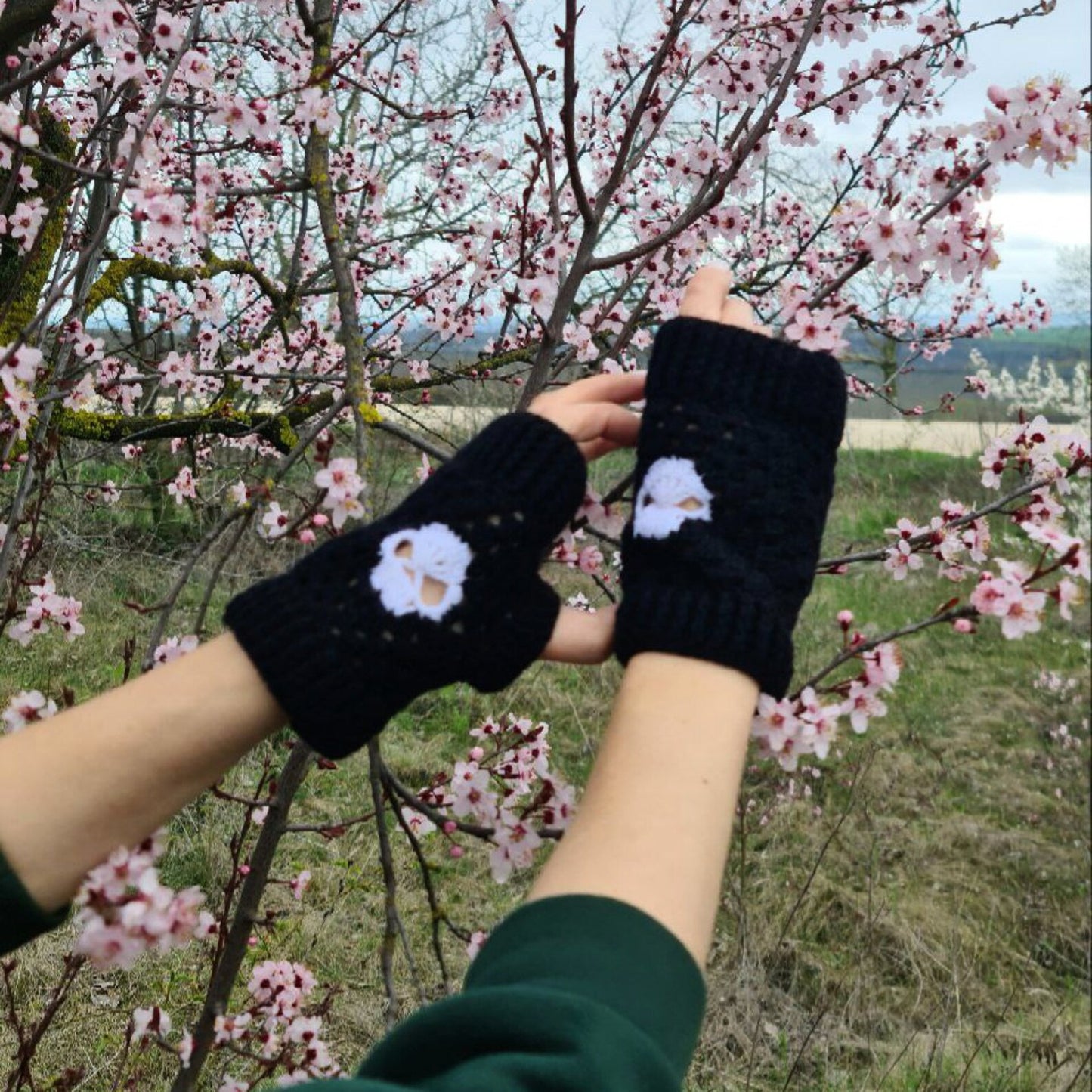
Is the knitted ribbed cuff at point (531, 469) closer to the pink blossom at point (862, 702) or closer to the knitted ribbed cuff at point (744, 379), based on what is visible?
the knitted ribbed cuff at point (744, 379)

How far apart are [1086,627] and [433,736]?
19.8ft

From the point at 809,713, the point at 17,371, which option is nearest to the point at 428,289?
the point at 17,371

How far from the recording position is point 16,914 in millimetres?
834

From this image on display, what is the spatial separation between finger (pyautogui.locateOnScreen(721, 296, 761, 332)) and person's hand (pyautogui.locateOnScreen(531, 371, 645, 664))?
0.11 metres

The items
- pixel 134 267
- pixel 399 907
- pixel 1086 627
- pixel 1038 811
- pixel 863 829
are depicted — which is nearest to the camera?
pixel 399 907

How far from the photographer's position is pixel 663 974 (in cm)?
74

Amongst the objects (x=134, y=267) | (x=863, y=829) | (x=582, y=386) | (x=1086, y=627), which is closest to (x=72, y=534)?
(x=134, y=267)

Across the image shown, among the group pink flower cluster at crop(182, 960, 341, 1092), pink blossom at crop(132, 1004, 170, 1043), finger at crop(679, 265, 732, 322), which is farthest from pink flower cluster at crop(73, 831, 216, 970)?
pink blossom at crop(132, 1004, 170, 1043)

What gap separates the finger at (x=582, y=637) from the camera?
1045 mm

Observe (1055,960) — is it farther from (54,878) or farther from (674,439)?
(54,878)

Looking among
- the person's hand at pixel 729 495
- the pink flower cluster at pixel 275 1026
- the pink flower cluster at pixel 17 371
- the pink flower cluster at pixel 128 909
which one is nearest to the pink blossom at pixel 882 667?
the person's hand at pixel 729 495

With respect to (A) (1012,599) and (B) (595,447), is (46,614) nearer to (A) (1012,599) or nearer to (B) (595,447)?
(B) (595,447)

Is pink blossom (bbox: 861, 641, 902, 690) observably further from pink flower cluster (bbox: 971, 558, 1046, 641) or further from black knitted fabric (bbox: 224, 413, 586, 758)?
black knitted fabric (bbox: 224, 413, 586, 758)

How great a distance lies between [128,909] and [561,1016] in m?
0.43
